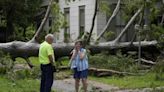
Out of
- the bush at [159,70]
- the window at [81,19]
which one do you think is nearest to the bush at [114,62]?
the bush at [159,70]

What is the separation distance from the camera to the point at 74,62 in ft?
45.9

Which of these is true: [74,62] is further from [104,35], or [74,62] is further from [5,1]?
[5,1]

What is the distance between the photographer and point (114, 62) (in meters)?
20.3

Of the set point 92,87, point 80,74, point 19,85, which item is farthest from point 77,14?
point 80,74

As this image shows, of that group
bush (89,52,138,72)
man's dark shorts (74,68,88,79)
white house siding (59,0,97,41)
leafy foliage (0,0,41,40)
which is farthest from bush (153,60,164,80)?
leafy foliage (0,0,41,40)

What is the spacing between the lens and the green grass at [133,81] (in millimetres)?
15965

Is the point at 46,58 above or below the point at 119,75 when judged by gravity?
above

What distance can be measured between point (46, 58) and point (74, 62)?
117 centimetres

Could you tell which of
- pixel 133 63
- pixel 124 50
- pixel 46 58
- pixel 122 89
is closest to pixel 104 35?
pixel 124 50

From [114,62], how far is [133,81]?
336 cm

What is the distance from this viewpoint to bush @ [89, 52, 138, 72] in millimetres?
19969

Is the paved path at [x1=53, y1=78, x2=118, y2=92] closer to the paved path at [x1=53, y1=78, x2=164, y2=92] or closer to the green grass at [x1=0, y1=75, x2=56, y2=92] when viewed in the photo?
the paved path at [x1=53, y1=78, x2=164, y2=92]

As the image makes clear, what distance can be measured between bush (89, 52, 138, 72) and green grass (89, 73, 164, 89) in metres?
1.26

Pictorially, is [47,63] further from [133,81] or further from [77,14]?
[77,14]
